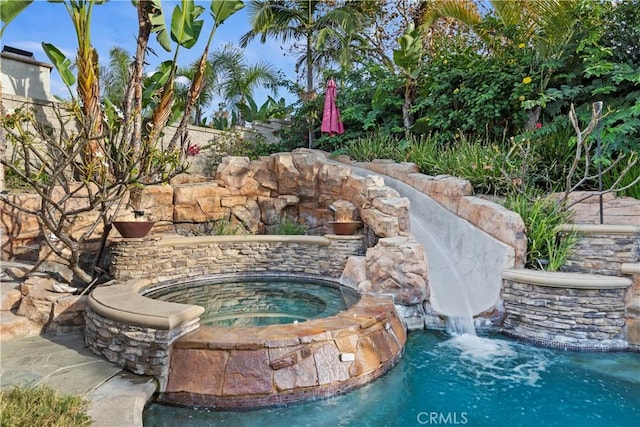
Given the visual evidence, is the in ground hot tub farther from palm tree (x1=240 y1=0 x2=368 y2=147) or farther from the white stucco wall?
the white stucco wall

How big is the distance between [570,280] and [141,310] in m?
5.00

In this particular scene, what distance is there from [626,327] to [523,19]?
7541 millimetres

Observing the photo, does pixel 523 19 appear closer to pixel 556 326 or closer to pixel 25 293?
pixel 556 326

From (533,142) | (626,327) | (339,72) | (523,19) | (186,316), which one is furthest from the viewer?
(339,72)

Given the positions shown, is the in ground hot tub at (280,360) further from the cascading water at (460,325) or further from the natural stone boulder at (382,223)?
the natural stone boulder at (382,223)

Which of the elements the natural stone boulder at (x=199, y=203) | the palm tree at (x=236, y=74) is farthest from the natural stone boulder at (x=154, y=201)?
the palm tree at (x=236, y=74)

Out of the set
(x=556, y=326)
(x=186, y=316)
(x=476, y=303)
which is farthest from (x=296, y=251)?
(x=556, y=326)

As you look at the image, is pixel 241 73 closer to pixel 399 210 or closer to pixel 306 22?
pixel 306 22

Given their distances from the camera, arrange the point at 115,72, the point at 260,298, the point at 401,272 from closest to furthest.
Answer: the point at 401,272 → the point at 260,298 → the point at 115,72

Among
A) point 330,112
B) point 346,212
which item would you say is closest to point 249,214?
point 346,212

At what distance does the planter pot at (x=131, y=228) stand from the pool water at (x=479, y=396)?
3.60 metres

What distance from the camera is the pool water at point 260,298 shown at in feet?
17.1

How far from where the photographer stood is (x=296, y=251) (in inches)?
307

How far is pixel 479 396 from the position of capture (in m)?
3.74
